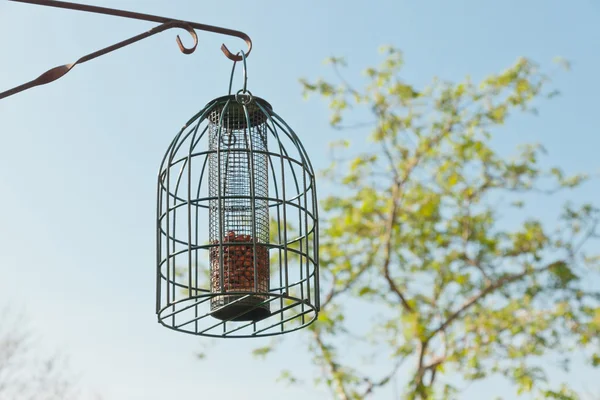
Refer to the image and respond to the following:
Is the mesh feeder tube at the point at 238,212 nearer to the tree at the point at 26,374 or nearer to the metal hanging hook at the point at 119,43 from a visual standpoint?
the metal hanging hook at the point at 119,43

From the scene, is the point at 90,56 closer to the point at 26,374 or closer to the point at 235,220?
the point at 235,220

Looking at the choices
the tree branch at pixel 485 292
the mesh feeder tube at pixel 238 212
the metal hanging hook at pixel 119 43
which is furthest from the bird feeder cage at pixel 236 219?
the tree branch at pixel 485 292

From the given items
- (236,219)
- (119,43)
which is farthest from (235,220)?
(119,43)

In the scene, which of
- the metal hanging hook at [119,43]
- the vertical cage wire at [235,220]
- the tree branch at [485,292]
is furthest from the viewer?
the tree branch at [485,292]

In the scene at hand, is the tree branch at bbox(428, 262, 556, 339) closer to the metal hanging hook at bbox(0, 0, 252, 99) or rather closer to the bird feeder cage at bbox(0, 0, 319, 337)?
the bird feeder cage at bbox(0, 0, 319, 337)

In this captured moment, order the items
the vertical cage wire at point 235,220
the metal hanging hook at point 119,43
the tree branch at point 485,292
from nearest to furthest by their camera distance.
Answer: the metal hanging hook at point 119,43
the vertical cage wire at point 235,220
the tree branch at point 485,292

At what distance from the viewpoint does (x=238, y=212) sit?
9.78ft

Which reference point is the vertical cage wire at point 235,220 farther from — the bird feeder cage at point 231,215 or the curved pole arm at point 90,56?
the curved pole arm at point 90,56

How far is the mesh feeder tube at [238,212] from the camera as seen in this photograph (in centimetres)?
262

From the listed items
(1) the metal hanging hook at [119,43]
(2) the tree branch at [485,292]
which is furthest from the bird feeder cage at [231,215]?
(2) the tree branch at [485,292]

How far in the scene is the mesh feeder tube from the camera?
8.59ft

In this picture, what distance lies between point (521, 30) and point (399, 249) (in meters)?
3.05

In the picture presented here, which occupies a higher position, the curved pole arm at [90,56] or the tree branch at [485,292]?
the tree branch at [485,292]

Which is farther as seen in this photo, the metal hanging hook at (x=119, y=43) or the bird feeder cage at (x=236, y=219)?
the bird feeder cage at (x=236, y=219)
